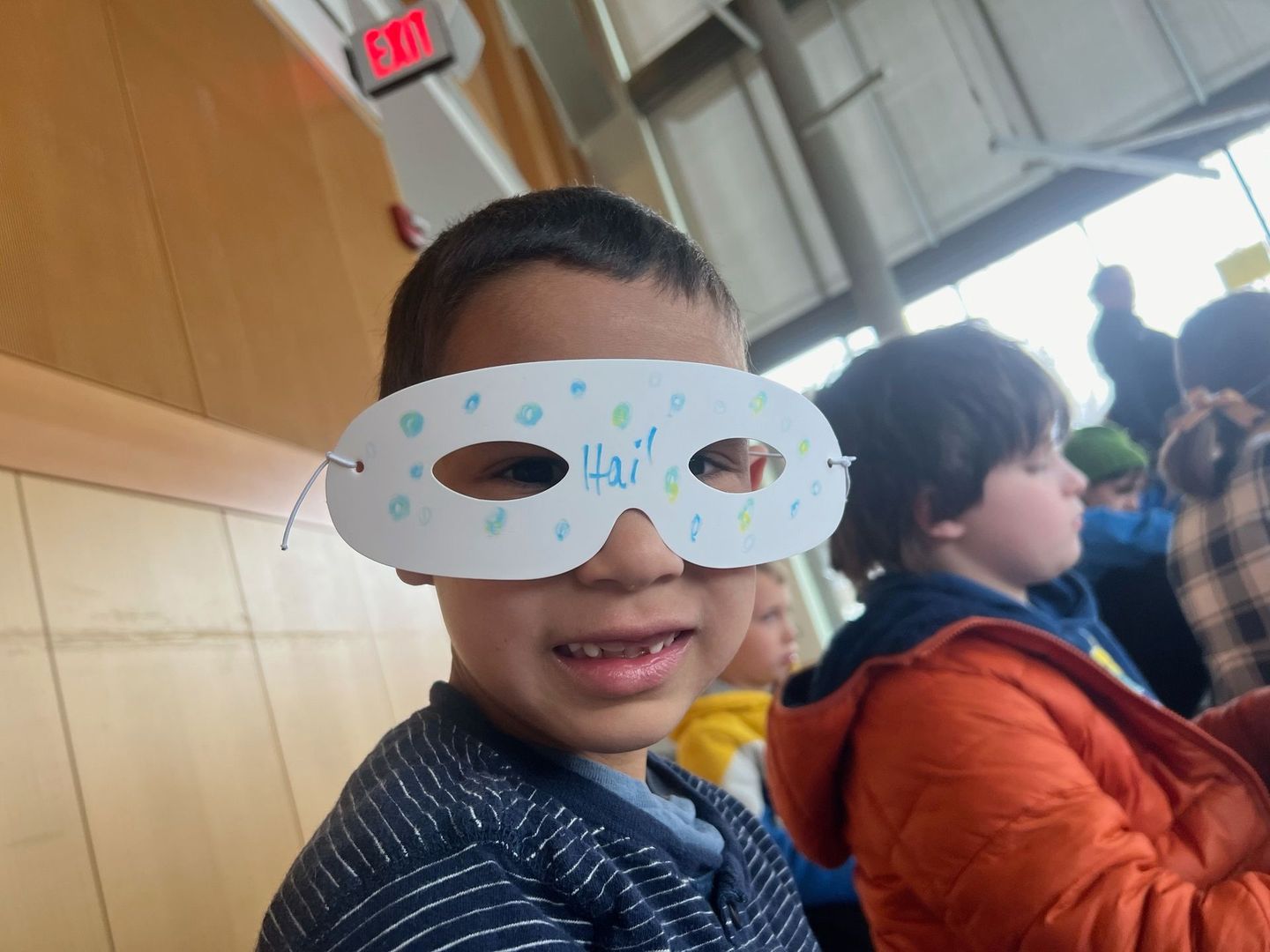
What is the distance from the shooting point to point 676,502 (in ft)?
1.76

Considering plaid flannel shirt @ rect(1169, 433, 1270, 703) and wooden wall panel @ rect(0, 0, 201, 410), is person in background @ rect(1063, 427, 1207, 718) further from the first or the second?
wooden wall panel @ rect(0, 0, 201, 410)

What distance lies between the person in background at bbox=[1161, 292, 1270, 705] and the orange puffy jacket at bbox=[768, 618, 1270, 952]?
15 centimetres

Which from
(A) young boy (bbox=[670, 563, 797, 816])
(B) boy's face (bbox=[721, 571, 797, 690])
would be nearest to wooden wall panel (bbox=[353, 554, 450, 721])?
(A) young boy (bbox=[670, 563, 797, 816])

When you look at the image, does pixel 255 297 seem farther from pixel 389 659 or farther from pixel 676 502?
pixel 676 502

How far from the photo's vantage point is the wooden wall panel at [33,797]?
61cm

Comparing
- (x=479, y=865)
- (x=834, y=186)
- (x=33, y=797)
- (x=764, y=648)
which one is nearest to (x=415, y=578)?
(x=479, y=865)

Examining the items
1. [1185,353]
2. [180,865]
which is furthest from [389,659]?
[1185,353]

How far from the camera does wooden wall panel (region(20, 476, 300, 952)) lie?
731mm

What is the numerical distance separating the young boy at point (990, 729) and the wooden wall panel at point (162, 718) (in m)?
0.60

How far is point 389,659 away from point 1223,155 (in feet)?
10.9

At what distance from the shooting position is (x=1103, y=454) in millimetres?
1600

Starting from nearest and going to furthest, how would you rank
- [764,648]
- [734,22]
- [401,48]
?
[764,648], [401,48], [734,22]

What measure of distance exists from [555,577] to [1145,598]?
3.56 feet

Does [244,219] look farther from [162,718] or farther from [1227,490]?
[1227,490]
